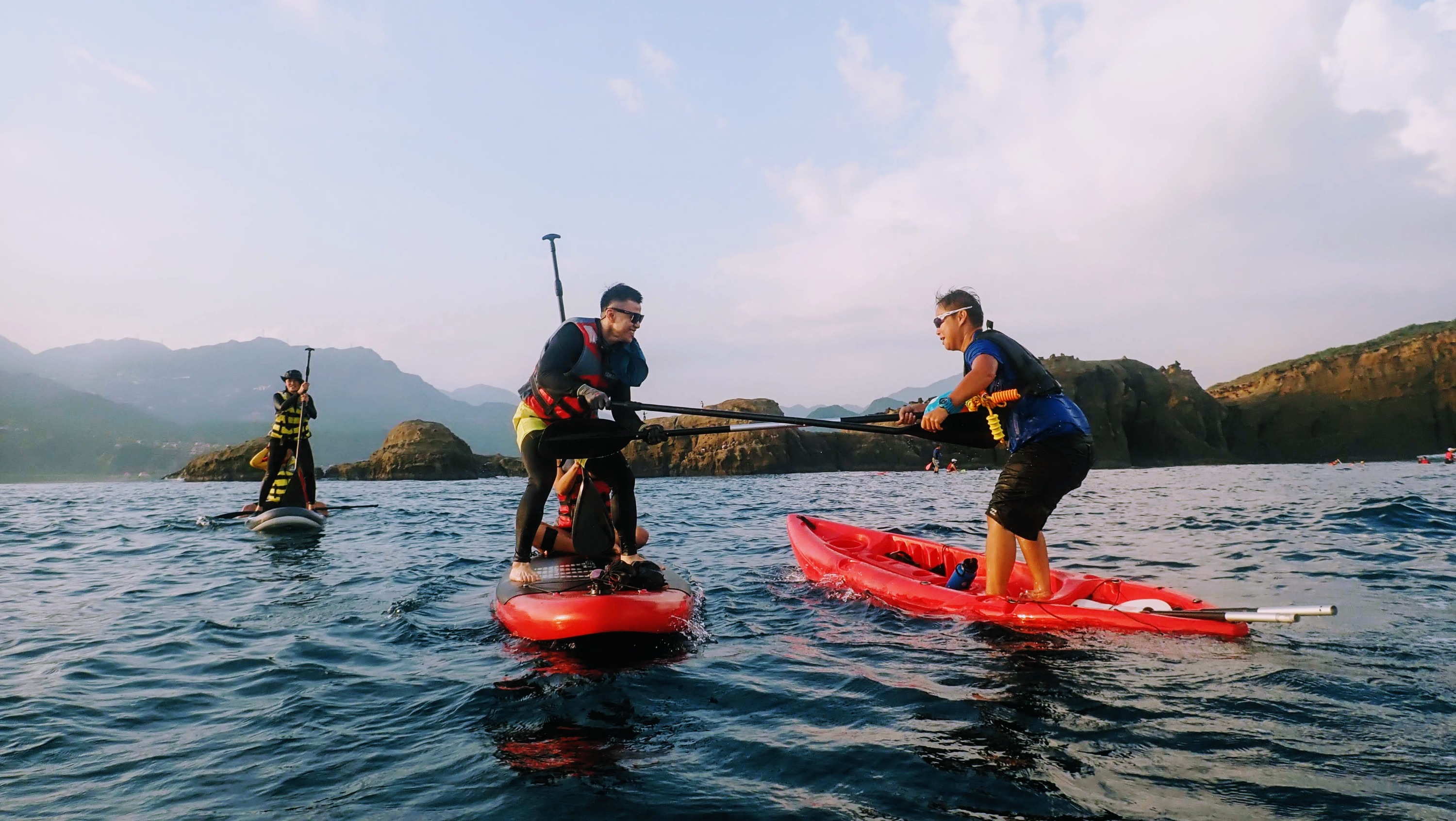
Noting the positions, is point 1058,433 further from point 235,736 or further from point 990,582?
point 235,736

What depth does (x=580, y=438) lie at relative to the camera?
6.13 meters

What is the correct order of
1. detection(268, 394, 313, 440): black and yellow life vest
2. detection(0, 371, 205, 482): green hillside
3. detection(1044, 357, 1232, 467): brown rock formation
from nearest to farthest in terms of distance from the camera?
detection(268, 394, 313, 440): black and yellow life vest
detection(1044, 357, 1232, 467): brown rock formation
detection(0, 371, 205, 482): green hillside

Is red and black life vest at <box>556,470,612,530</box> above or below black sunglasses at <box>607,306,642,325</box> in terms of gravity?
below

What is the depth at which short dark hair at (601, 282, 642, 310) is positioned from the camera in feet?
21.3

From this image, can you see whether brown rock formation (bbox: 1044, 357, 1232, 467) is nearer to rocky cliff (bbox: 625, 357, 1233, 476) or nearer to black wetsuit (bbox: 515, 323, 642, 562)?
rocky cliff (bbox: 625, 357, 1233, 476)

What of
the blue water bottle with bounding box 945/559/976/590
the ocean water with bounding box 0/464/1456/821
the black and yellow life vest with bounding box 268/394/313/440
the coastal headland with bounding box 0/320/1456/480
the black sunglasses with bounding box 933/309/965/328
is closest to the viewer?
the ocean water with bounding box 0/464/1456/821

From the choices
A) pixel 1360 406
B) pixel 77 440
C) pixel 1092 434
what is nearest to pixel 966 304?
pixel 1092 434

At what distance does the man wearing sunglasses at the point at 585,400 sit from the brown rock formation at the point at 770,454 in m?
41.0

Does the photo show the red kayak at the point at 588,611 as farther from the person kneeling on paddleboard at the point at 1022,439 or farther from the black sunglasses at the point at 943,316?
the black sunglasses at the point at 943,316

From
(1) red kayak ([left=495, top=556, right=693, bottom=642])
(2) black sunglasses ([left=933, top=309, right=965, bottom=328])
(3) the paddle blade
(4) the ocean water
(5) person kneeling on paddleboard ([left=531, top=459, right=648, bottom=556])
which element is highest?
(2) black sunglasses ([left=933, top=309, right=965, bottom=328])

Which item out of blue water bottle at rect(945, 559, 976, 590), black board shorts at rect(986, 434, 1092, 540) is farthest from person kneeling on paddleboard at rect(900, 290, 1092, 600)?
blue water bottle at rect(945, 559, 976, 590)

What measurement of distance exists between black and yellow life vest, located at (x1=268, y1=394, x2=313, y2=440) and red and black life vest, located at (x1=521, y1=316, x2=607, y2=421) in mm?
10621

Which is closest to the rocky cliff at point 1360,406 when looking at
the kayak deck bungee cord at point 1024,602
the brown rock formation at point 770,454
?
the brown rock formation at point 770,454

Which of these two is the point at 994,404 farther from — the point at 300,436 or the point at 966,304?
the point at 300,436
